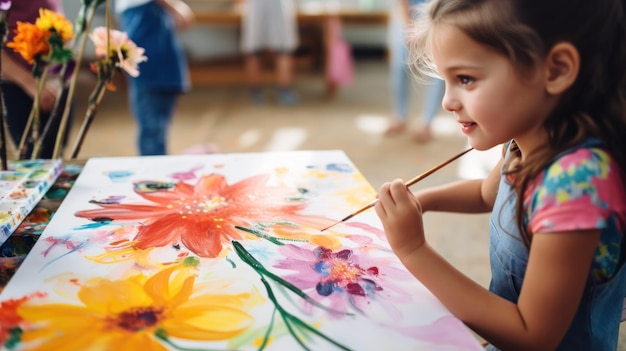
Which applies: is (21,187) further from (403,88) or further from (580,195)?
(403,88)

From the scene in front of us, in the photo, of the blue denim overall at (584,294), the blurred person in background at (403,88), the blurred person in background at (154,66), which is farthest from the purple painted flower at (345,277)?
the blurred person in background at (403,88)

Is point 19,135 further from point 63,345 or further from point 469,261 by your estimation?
point 469,261

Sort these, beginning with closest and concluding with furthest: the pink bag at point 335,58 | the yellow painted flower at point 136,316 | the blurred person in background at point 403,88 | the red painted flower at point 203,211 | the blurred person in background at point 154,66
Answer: the yellow painted flower at point 136,316 < the red painted flower at point 203,211 < the blurred person in background at point 154,66 < the blurred person in background at point 403,88 < the pink bag at point 335,58

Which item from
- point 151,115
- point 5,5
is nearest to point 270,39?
point 151,115

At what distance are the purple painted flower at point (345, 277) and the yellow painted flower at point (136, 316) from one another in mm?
74

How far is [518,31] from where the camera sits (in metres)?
0.55

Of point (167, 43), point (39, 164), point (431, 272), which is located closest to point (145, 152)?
point (167, 43)

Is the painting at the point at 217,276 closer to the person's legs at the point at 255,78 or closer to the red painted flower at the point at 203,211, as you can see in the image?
the red painted flower at the point at 203,211

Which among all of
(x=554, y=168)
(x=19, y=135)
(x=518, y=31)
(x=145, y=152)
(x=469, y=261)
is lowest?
(x=469, y=261)

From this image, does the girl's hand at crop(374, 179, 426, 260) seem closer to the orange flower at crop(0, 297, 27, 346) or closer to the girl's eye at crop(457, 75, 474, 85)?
the girl's eye at crop(457, 75, 474, 85)

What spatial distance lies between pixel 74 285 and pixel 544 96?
21.4 inches

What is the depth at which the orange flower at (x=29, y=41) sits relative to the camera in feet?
3.20

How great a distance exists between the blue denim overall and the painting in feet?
0.41

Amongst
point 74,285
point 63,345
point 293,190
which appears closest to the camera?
point 63,345
